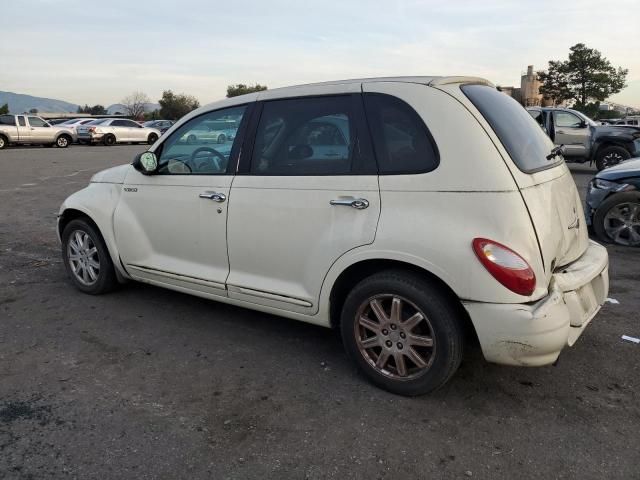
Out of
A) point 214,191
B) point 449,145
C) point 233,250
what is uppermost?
point 449,145

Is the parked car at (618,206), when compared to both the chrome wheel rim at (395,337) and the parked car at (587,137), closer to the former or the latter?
the chrome wheel rim at (395,337)

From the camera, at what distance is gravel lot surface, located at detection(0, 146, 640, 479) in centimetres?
257

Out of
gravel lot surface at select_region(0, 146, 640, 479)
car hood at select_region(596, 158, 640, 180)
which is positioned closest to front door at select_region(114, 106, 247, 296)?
gravel lot surface at select_region(0, 146, 640, 479)

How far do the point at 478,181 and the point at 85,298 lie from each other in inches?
142

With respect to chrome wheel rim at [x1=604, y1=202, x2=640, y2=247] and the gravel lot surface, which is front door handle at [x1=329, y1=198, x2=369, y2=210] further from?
chrome wheel rim at [x1=604, y1=202, x2=640, y2=247]

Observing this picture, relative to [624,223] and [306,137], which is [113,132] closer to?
[624,223]

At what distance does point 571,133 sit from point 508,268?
44.4ft

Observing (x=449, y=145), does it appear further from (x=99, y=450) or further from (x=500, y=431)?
(x=99, y=450)

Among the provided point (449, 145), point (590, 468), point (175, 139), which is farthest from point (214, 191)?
point (590, 468)

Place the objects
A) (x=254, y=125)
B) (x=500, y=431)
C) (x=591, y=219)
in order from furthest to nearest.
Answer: (x=591, y=219), (x=254, y=125), (x=500, y=431)

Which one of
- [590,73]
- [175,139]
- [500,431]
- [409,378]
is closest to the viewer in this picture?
[500,431]

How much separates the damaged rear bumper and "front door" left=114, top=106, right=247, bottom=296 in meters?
1.83

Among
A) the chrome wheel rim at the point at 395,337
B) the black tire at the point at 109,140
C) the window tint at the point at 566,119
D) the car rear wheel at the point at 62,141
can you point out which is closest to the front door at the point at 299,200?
the chrome wheel rim at the point at 395,337

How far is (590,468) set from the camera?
251cm
